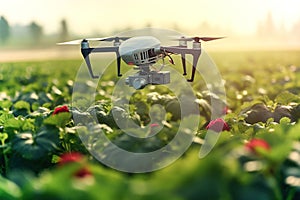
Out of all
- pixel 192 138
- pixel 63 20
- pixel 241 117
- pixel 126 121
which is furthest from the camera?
pixel 63 20

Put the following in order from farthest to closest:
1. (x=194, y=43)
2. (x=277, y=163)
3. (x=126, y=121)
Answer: (x=126, y=121) < (x=194, y=43) < (x=277, y=163)

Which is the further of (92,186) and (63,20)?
(63,20)

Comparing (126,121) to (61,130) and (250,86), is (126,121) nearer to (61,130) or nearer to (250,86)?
(61,130)

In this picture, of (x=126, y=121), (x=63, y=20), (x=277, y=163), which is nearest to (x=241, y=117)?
(x=126, y=121)

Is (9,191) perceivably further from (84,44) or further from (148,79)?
(84,44)

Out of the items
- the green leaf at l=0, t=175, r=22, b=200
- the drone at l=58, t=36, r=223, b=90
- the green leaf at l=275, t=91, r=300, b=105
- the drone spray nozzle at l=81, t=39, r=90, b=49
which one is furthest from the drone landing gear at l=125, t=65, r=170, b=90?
the green leaf at l=275, t=91, r=300, b=105

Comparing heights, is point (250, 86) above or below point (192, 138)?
below

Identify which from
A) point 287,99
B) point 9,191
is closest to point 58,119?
point 9,191

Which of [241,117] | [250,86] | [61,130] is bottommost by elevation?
[250,86]
